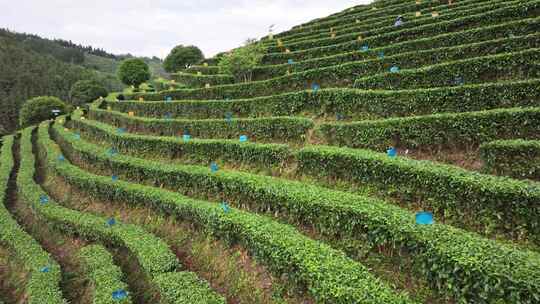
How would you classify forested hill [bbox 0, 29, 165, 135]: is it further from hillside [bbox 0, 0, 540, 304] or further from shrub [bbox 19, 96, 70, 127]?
hillside [bbox 0, 0, 540, 304]

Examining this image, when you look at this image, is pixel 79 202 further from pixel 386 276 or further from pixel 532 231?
pixel 532 231

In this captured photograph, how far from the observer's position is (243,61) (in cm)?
1516

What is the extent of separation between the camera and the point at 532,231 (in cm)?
478

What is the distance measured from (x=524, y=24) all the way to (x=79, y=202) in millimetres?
15744

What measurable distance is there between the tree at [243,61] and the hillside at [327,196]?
6.27ft

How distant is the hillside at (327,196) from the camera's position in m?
4.70

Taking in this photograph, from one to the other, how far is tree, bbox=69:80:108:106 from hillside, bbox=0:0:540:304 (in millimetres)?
21721

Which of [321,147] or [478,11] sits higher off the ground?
[478,11]

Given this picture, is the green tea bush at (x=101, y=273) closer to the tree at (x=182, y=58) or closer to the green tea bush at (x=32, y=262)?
the green tea bush at (x=32, y=262)

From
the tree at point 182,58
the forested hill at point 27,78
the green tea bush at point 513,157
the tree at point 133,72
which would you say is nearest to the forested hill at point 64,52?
the forested hill at point 27,78

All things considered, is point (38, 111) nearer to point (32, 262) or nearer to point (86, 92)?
point (86, 92)

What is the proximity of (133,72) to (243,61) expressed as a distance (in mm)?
17634

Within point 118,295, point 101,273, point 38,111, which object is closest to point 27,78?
point 38,111

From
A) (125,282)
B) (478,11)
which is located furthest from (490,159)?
(478,11)
